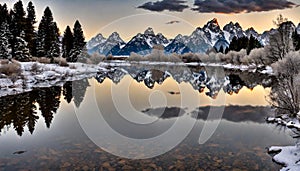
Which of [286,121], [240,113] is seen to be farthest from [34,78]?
[286,121]

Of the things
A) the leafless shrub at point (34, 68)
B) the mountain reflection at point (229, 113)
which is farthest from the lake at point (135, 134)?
the leafless shrub at point (34, 68)

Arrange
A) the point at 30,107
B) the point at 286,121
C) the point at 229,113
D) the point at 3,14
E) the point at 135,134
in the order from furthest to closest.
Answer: the point at 3,14, the point at 30,107, the point at 229,113, the point at 286,121, the point at 135,134

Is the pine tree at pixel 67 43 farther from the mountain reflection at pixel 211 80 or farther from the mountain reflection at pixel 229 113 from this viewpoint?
the mountain reflection at pixel 229 113

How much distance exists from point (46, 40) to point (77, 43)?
470 inches

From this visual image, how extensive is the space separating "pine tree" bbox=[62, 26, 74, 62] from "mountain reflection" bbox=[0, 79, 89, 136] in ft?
128

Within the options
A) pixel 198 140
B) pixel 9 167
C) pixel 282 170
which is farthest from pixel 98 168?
pixel 282 170

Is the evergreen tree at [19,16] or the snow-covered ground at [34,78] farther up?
the evergreen tree at [19,16]

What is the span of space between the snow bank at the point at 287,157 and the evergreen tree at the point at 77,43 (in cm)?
5943

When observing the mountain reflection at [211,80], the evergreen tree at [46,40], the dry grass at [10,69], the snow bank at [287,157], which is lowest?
the snow bank at [287,157]

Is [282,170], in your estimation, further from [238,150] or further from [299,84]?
[299,84]

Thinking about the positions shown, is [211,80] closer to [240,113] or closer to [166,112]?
[240,113]

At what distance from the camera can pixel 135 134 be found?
14633 millimetres

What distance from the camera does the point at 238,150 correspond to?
1230cm

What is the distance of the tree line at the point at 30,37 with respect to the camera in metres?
42.9
